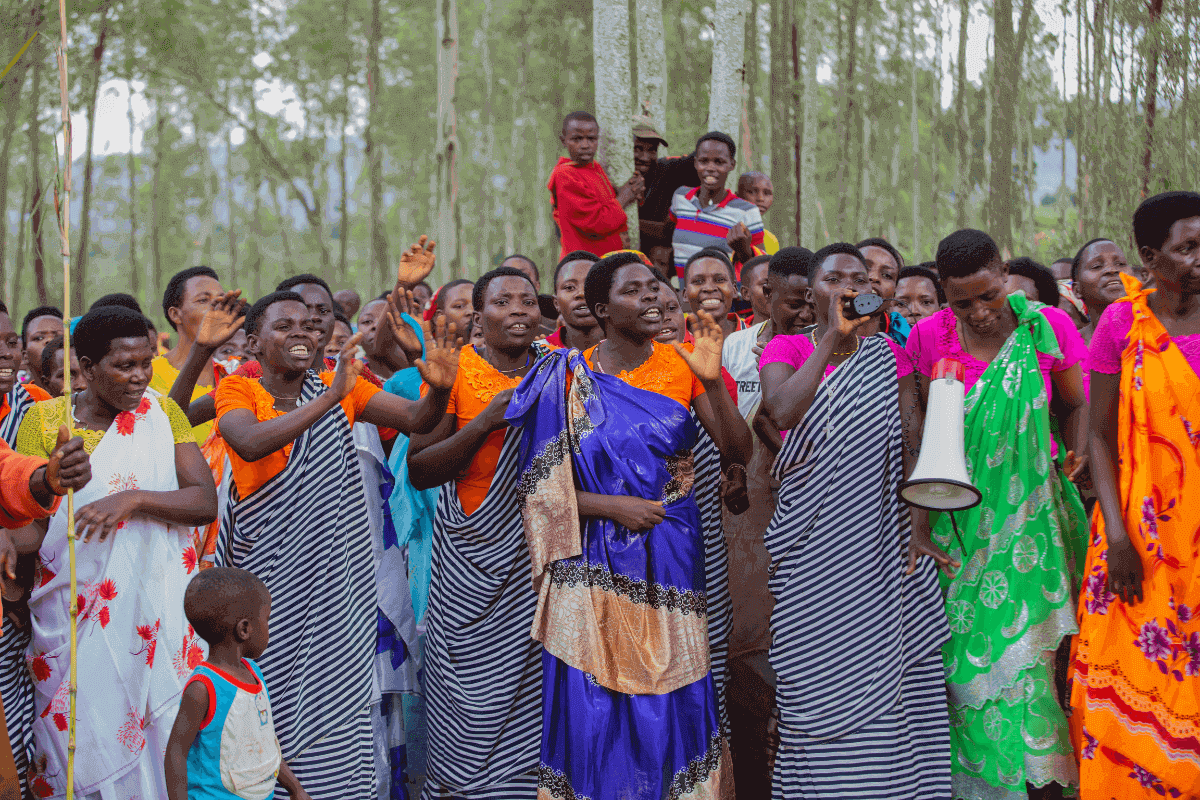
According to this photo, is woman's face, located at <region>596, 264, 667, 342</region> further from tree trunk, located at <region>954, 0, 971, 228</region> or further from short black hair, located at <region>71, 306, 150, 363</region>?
tree trunk, located at <region>954, 0, 971, 228</region>

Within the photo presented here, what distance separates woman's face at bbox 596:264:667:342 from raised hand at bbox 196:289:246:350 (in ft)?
5.02

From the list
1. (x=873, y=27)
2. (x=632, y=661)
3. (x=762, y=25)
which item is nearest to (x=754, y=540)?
(x=632, y=661)

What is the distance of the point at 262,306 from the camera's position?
384 centimetres

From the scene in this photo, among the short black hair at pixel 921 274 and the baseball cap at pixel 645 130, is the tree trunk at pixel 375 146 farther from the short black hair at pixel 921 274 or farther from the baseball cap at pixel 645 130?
the short black hair at pixel 921 274

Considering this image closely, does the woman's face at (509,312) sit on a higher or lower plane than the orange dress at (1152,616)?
higher

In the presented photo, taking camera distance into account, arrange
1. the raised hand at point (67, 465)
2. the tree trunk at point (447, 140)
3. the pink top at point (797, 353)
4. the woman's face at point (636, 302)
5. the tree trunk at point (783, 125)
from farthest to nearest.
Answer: the tree trunk at point (783, 125) → the tree trunk at point (447, 140) → the pink top at point (797, 353) → the woman's face at point (636, 302) → the raised hand at point (67, 465)

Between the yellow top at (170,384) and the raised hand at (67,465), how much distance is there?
6.44 ft

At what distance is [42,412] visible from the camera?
351 cm

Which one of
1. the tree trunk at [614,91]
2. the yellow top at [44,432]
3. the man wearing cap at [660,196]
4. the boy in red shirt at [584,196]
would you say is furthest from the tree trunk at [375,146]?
the yellow top at [44,432]

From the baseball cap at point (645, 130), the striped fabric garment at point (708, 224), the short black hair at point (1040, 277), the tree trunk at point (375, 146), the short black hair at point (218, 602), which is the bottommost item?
the short black hair at point (218, 602)

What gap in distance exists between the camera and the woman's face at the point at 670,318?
371cm

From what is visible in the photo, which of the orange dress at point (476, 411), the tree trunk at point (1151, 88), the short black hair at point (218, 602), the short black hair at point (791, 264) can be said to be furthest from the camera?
the tree trunk at point (1151, 88)

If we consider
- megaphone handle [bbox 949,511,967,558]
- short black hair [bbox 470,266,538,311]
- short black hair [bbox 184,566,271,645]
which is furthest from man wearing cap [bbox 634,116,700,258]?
short black hair [bbox 184,566,271,645]

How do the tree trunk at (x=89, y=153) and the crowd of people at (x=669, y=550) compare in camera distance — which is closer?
the crowd of people at (x=669, y=550)
